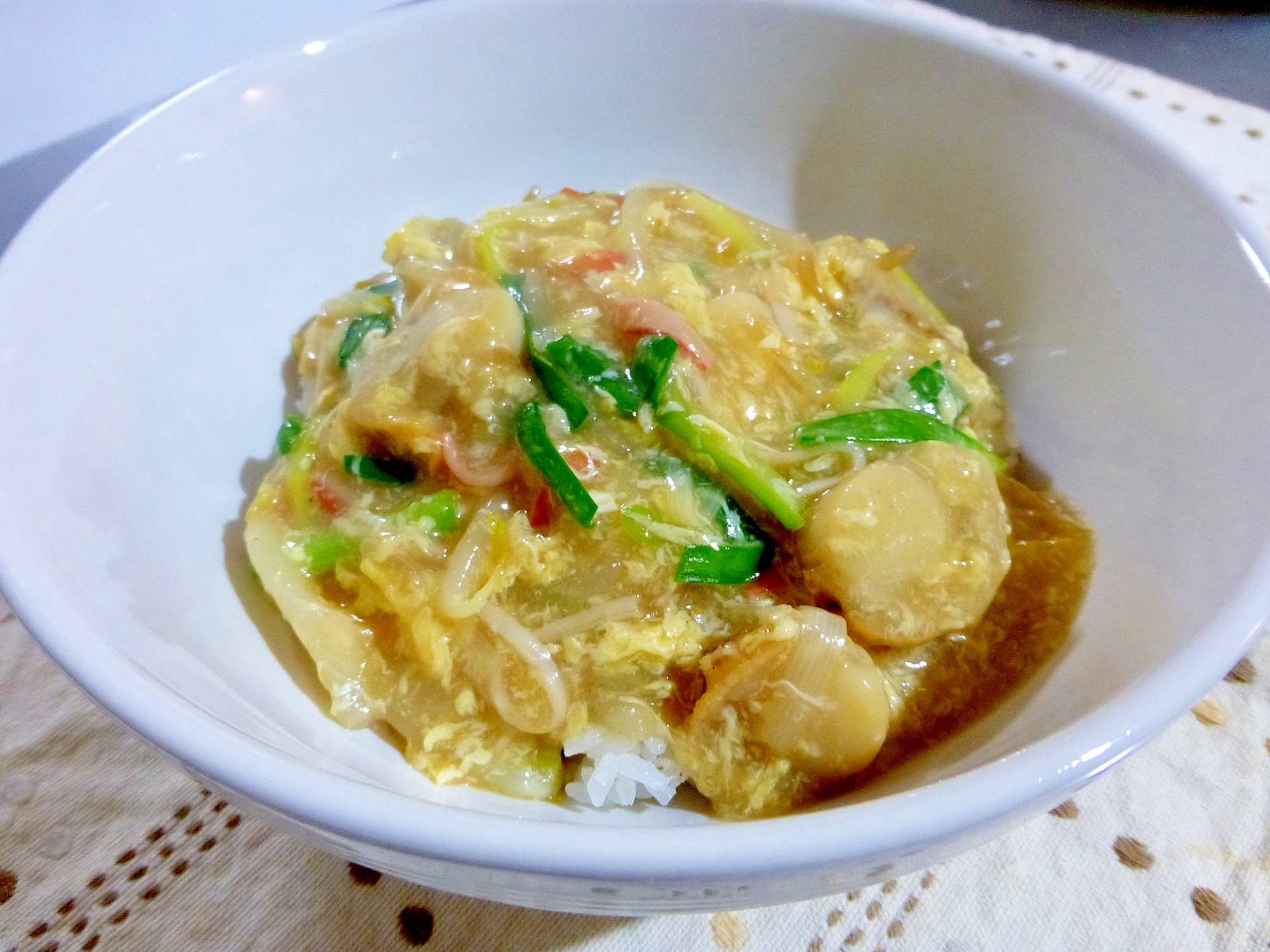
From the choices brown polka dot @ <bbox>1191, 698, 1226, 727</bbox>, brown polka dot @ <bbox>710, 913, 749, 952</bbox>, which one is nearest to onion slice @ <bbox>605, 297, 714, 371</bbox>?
brown polka dot @ <bbox>710, 913, 749, 952</bbox>

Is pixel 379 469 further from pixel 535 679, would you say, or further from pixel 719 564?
pixel 719 564

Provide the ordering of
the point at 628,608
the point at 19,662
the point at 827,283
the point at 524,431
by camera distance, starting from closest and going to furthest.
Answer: the point at 628,608
the point at 524,431
the point at 19,662
the point at 827,283

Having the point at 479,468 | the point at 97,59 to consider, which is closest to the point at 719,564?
the point at 479,468

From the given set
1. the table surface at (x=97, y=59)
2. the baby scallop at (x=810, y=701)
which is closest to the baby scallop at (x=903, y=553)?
the baby scallop at (x=810, y=701)

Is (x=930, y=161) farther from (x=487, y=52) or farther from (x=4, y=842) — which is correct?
(x=4, y=842)

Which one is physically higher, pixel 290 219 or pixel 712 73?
pixel 712 73

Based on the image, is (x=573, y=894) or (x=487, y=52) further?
(x=487, y=52)

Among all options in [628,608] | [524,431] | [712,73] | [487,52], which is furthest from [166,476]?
[712,73]

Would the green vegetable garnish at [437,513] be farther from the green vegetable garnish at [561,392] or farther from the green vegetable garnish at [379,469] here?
the green vegetable garnish at [561,392]
